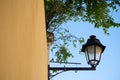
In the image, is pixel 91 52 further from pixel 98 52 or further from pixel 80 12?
pixel 80 12

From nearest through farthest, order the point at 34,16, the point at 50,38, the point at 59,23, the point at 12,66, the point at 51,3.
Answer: the point at 12,66 < the point at 34,16 < the point at 50,38 < the point at 51,3 < the point at 59,23

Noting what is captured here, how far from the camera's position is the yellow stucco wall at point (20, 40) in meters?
0.97

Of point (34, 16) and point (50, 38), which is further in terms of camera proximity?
point (50, 38)

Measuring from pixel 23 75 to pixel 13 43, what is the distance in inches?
4.8

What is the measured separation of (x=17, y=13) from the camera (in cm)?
106

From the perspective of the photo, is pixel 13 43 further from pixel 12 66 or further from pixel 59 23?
pixel 59 23

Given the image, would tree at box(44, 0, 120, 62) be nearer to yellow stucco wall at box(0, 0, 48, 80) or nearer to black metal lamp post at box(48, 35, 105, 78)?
black metal lamp post at box(48, 35, 105, 78)

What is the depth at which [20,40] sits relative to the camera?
1031 millimetres

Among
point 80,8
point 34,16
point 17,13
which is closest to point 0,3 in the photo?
point 17,13

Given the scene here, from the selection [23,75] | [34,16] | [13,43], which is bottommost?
[23,75]

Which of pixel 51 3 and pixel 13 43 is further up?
pixel 51 3

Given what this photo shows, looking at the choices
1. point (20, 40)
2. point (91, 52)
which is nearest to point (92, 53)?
point (91, 52)

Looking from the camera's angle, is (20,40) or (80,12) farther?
(80,12)

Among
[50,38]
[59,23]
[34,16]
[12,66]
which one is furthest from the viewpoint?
[59,23]
